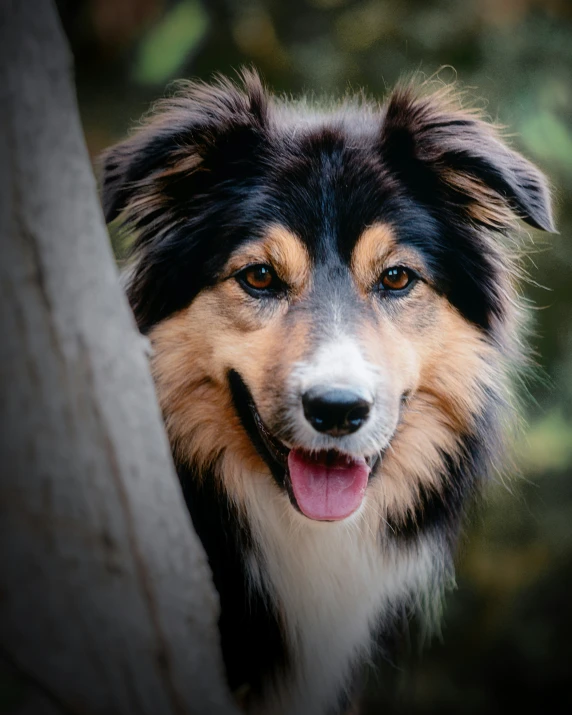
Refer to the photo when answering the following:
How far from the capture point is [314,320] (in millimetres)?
1778

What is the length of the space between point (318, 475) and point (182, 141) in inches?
36.9

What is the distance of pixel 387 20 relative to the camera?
3.02m

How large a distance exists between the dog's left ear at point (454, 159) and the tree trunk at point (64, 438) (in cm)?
118

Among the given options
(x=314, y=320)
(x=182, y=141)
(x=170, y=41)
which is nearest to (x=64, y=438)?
(x=314, y=320)

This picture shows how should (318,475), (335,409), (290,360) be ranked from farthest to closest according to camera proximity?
(318,475)
(290,360)
(335,409)

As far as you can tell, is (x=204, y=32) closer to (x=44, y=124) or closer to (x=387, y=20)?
(x=387, y=20)

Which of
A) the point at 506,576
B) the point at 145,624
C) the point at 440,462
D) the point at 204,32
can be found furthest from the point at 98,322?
the point at 506,576

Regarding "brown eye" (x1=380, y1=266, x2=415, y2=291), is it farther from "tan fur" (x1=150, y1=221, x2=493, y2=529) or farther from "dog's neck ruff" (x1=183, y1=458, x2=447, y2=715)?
"dog's neck ruff" (x1=183, y1=458, x2=447, y2=715)

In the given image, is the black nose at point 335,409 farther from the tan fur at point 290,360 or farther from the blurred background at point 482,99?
the blurred background at point 482,99

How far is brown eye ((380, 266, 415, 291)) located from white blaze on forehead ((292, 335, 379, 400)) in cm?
28

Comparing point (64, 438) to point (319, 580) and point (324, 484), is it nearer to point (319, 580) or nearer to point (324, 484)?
point (324, 484)

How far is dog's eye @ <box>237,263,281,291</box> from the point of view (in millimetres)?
1882

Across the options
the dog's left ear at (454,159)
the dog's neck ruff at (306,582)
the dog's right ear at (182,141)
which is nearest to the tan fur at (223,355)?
the dog's neck ruff at (306,582)

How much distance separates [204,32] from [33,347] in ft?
6.52
